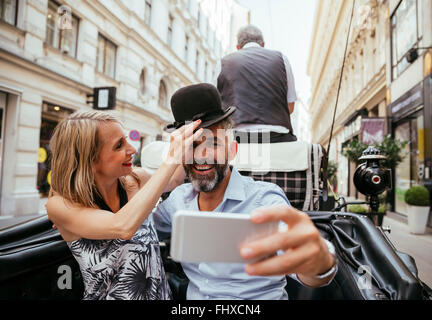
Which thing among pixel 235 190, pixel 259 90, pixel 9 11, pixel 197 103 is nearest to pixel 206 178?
pixel 235 190

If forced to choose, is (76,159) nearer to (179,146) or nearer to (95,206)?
(95,206)

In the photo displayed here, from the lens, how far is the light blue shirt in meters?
1.08

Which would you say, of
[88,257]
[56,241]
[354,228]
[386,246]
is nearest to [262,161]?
[354,228]

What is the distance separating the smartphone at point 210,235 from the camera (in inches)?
16.9

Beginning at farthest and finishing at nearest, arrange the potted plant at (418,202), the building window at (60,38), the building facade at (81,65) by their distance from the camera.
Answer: the potted plant at (418,202), the building window at (60,38), the building facade at (81,65)

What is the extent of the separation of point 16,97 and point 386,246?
21.4ft

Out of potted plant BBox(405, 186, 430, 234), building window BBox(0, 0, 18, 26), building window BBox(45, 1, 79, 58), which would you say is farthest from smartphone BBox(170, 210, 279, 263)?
potted plant BBox(405, 186, 430, 234)

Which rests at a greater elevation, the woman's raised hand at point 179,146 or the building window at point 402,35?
the building window at point 402,35

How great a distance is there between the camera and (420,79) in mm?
5551

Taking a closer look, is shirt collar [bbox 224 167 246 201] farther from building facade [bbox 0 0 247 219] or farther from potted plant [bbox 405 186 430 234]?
potted plant [bbox 405 186 430 234]

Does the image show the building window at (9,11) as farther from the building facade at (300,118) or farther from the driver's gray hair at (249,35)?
the building facade at (300,118)

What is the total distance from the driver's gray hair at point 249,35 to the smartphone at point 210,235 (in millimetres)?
1830

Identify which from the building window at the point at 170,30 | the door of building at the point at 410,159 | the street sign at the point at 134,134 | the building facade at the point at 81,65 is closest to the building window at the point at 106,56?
the building facade at the point at 81,65

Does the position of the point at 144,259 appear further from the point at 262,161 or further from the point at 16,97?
the point at 16,97
